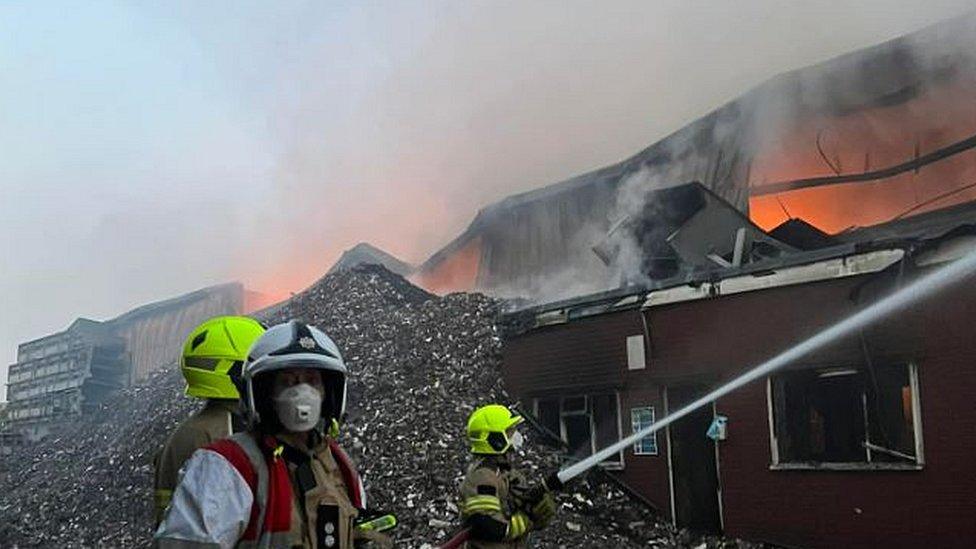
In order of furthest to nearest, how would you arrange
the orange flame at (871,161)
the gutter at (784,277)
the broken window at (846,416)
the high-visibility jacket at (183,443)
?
the orange flame at (871,161) → the gutter at (784,277) → the broken window at (846,416) → the high-visibility jacket at (183,443)

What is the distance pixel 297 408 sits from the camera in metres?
2.07

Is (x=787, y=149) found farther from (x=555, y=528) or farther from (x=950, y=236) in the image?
(x=555, y=528)

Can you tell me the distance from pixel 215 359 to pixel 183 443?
1.07 ft

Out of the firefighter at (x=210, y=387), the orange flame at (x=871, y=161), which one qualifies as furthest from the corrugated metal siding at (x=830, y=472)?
the firefighter at (x=210, y=387)

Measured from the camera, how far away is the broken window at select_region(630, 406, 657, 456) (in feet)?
32.3

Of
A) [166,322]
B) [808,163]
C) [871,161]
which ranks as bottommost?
[166,322]

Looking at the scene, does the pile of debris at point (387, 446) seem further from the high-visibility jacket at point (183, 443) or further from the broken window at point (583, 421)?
the high-visibility jacket at point (183, 443)

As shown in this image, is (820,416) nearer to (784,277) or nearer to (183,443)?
(784,277)

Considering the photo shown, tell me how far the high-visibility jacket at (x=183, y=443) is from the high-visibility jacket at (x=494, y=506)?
66.6 inches

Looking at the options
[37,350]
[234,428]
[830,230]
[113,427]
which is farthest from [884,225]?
[37,350]

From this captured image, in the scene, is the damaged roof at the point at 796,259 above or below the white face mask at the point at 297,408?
above

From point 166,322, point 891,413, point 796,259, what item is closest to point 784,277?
point 796,259

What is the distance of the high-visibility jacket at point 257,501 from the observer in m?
1.83

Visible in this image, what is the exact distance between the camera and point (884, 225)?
12.1 m
